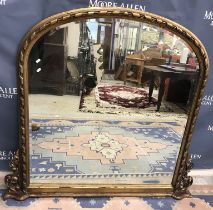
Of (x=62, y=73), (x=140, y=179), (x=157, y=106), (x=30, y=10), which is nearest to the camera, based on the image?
(x=30, y=10)

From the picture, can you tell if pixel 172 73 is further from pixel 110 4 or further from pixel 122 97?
pixel 110 4

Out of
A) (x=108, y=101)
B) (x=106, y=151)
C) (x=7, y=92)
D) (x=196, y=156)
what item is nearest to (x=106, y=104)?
(x=108, y=101)

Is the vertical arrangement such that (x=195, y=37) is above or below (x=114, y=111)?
above

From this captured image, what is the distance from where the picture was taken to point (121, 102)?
4.92 ft

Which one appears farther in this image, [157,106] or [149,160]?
[149,160]

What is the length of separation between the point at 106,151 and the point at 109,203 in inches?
11.7

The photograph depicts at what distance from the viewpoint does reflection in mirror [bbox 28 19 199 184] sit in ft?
4.28

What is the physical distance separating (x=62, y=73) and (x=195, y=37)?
0.65m

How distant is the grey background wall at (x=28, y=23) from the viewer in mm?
1201

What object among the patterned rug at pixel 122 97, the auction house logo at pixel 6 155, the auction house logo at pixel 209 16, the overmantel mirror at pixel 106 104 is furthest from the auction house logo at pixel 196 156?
the auction house logo at pixel 6 155

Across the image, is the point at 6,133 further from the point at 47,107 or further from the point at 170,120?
the point at 170,120

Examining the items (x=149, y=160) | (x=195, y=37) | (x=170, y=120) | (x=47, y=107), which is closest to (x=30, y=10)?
(x=47, y=107)

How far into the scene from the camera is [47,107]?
140 centimetres

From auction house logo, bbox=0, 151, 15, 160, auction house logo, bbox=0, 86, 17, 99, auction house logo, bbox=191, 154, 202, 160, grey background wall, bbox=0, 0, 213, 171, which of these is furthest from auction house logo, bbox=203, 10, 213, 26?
auction house logo, bbox=0, 151, 15, 160
